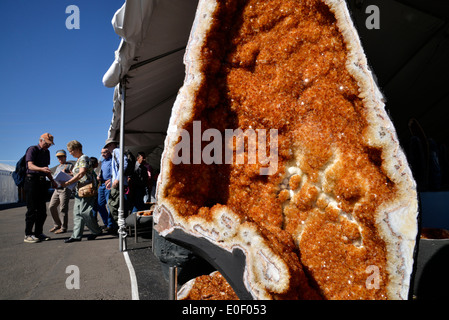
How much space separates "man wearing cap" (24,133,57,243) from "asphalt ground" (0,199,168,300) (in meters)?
0.42

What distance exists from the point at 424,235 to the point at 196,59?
2102 millimetres

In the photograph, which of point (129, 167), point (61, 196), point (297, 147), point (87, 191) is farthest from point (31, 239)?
point (297, 147)

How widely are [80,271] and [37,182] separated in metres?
1.94

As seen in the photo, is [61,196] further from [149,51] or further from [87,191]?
[149,51]

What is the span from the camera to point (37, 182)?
3.94 metres

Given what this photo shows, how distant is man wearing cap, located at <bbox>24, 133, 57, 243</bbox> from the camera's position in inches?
154

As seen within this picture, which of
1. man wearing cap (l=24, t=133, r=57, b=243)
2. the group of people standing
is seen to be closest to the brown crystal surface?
the group of people standing

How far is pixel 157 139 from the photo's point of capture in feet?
25.5

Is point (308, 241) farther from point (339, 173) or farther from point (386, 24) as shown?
point (386, 24)

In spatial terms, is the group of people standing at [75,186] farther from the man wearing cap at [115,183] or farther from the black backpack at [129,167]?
the black backpack at [129,167]

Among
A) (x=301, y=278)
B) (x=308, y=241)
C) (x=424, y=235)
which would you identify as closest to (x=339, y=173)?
(x=308, y=241)

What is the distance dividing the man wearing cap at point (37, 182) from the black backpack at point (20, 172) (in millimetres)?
189

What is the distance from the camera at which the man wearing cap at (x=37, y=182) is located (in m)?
3.90

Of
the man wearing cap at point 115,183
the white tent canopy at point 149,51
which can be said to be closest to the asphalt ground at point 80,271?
the man wearing cap at point 115,183
